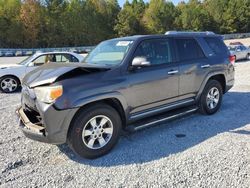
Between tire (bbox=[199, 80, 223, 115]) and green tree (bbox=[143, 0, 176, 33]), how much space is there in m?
78.1

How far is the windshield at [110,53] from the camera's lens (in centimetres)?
496

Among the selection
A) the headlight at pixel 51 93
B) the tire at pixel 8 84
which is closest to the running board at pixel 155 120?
the headlight at pixel 51 93

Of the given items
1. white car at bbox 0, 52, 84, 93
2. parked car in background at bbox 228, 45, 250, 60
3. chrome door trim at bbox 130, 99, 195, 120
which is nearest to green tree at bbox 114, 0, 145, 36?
parked car in background at bbox 228, 45, 250, 60

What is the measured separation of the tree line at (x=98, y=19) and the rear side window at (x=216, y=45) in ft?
200

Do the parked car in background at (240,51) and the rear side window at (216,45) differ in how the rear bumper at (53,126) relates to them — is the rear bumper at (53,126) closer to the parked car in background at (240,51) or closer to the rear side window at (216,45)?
the rear side window at (216,45)

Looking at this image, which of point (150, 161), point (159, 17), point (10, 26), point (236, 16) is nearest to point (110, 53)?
point (150, 161)

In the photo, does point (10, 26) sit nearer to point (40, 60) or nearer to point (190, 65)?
point (40, 60)

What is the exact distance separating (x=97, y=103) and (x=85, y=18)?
237 ft

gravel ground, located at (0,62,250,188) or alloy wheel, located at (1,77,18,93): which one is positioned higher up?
alloy wheel, located at (1,77,18,93)

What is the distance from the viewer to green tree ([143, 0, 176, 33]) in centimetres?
8450

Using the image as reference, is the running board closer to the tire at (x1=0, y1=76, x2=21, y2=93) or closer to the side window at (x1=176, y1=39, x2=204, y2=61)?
the side window at (x1=176, y1=39, x2=204, y2=61)

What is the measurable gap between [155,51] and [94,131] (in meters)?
1.96

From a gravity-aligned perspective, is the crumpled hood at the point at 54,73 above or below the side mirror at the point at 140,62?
below

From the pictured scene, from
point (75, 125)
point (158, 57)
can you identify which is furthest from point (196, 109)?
point (75, 125)
